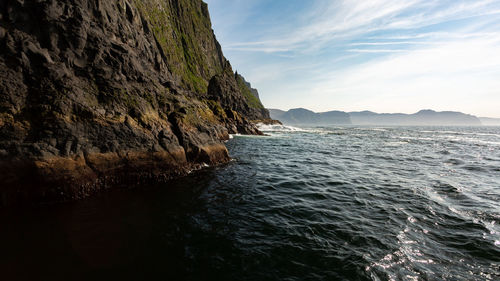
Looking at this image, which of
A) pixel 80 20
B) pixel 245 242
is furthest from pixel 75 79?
pixel 245 242

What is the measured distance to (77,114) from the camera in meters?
9.24

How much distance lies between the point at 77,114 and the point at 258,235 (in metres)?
10.1

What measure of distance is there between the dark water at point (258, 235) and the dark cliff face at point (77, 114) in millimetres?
1291

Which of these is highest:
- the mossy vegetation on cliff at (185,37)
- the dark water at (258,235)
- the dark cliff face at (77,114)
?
the mossy vegetation on cliff at (185,37)

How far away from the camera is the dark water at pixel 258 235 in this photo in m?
5.03

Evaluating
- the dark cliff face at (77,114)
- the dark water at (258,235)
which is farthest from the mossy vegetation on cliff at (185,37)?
the dark water at (258,235)

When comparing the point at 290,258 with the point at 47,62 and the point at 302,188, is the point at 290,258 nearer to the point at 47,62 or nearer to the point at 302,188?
the point at 302,188

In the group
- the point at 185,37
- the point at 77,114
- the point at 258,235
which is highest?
the point at 185,37

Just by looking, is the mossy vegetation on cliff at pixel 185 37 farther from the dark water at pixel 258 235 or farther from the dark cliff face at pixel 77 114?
the dark water at pixel 258 235

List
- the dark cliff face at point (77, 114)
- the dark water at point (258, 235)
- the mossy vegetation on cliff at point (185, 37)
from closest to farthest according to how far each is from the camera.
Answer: the dark water at point (258, 235) < the dark cliff face at point (77, 114) < the mossy vegetation on cliff at point (185, 37)

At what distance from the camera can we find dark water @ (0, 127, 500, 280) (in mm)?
5027

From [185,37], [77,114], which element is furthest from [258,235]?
[185,37]

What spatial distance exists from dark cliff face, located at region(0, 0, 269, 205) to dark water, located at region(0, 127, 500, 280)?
129cm

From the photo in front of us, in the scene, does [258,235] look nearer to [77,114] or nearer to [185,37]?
[77,114]
